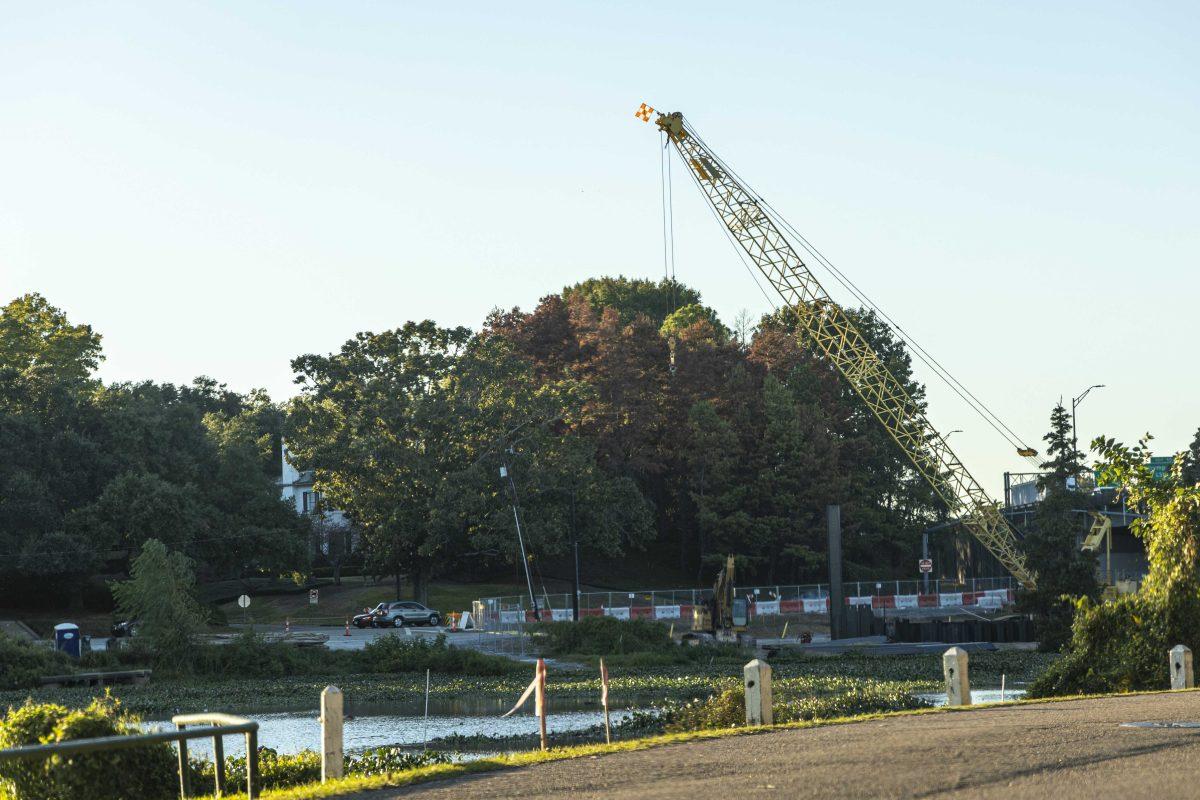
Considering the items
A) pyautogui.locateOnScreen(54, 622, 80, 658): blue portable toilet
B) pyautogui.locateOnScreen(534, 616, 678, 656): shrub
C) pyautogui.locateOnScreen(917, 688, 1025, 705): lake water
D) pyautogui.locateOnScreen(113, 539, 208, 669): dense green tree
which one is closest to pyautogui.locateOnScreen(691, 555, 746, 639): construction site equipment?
pyautogui.locateOnScreen(534, 616, 678, 656): shrub

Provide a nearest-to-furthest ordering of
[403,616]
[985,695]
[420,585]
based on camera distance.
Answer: [985,695] < [403,616] < [420,585]

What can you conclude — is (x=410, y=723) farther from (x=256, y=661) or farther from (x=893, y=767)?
(x=893, y=767)

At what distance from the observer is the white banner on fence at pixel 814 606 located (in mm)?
75438

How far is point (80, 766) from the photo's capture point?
14.2m

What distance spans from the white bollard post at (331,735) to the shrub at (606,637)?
36.7 meters

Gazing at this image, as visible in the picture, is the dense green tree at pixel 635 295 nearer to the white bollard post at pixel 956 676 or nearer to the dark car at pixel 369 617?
the dark car at pixel 369 617

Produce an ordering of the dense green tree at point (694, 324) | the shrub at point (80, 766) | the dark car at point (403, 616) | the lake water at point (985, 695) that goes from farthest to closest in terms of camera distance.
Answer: the dense green tree at point (694, 324) < the dark car at point (403, 616) < the lake water at point (985, 695) < the shrub at point (80, 766)

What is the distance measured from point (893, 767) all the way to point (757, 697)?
233 inches

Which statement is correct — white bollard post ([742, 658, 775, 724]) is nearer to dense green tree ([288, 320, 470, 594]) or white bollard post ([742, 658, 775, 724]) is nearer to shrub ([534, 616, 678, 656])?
shrub ([534, 616, 678, 656])

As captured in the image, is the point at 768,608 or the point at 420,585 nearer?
the point at 768,608

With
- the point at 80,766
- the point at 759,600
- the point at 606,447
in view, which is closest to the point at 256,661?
the point at 80,766

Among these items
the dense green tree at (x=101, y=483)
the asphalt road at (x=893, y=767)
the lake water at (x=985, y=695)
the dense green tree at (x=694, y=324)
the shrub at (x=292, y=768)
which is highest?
the dense green tree at (x=694, y=324)

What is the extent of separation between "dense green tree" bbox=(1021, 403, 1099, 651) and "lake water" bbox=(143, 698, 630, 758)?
26.1m

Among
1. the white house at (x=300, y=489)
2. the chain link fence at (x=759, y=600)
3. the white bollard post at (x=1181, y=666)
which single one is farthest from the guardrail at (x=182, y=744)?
the white house at (x=300, y=489)
